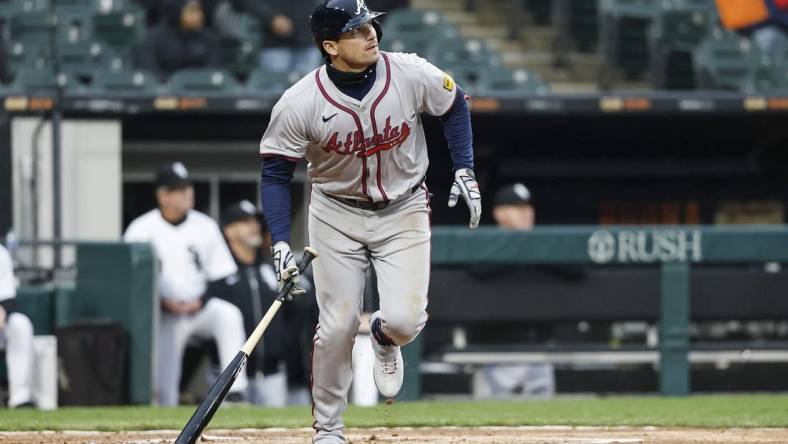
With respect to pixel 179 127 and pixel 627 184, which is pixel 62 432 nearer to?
pixel 179 127

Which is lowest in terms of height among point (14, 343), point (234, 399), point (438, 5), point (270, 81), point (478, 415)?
point (234, 399)

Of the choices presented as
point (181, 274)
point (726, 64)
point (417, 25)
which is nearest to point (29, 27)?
point (417, 25)

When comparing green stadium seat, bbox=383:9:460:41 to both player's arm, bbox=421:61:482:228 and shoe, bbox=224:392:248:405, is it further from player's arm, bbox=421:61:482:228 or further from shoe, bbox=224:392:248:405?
player's arm, bbox=421:61:482:228

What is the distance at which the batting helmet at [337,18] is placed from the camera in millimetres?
5254

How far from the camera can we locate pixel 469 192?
548 centimetres

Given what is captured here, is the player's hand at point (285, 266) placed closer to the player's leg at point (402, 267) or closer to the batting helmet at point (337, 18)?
the player's leg at point (402, 267)

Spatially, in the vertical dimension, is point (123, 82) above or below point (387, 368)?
above

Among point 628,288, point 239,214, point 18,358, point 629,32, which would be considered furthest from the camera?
point 629,32

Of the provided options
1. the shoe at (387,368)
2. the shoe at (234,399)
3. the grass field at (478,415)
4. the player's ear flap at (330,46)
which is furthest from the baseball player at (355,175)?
the shoe at (234,399)

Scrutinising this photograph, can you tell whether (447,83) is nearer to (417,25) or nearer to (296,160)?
(296,160)

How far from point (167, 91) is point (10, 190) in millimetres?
1301

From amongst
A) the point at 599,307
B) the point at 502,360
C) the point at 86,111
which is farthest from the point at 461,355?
the point at 86,111

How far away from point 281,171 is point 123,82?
5.68 meters

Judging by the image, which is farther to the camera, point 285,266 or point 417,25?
point 417,25
